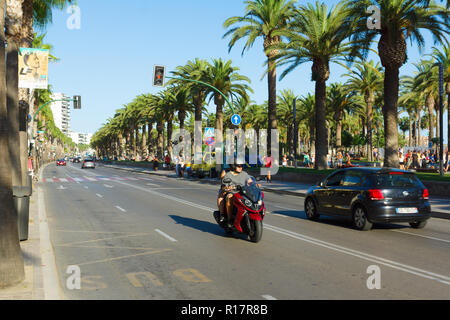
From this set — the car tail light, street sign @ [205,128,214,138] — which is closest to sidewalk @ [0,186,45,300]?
the car tail light

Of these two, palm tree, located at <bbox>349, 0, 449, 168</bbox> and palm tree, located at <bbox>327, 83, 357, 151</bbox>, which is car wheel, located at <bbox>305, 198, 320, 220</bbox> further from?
palm tree, located at <bbox>327, 83, 357, 151</bbox>

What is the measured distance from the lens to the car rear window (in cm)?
1153

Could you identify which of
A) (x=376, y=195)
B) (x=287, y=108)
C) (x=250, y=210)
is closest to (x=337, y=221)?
(x=376, y=195)

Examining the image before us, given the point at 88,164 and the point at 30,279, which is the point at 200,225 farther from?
the point at 88,164

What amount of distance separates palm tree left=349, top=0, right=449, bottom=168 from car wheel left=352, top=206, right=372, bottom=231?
13.4m

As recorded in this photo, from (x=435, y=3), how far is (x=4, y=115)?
23.5 metres

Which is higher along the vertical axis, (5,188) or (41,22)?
(41,22)

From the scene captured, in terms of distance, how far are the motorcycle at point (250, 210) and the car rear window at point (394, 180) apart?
11.1ft

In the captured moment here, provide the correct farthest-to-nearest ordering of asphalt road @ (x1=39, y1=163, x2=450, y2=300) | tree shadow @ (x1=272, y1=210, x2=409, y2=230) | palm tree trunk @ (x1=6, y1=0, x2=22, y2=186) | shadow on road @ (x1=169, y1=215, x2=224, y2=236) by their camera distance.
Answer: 1. tree shadow @ (x1=272, y1=210, x2=409, y2=230)
2. shadow on road @ (x1=169, y1=215, x2=224, y2=236)
3. palm tree trunk @ (x1=6, y1=0, x2=22, y2=186)
4. asphalt road @ (x1=39, y1=163, x2=450, y2=300)

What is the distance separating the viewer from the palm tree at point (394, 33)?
77.7 ft

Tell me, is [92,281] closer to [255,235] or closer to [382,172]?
[255,235]

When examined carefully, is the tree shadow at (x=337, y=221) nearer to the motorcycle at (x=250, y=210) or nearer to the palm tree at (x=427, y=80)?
the motorcycle at (x=250, y=210)
